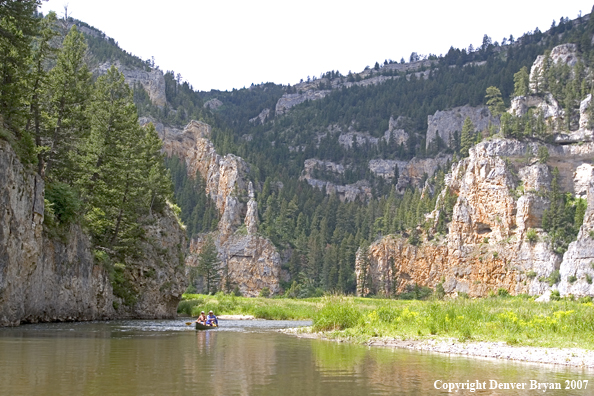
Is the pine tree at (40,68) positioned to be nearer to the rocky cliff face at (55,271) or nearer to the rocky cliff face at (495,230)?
the rocky cliff face at (55,271)

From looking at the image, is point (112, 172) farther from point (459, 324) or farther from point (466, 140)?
point (466, 140)

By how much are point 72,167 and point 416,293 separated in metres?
114

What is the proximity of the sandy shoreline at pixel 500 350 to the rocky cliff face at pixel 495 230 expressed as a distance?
112m

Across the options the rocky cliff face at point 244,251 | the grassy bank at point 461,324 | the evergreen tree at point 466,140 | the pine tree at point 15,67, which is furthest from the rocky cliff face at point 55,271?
the evergreen tree at point 466,140

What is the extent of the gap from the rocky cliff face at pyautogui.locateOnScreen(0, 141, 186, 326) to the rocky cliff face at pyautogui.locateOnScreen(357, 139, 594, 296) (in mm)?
88790

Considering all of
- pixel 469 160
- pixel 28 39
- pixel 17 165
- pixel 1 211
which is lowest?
pixel 1 211

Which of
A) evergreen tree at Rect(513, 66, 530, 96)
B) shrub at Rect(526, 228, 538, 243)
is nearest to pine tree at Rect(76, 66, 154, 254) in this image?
shrub at Rect(526, 228, 538, 243)

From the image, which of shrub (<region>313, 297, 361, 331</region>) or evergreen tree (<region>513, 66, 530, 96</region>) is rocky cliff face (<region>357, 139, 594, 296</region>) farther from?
shrub (<region>313, 297, 361, 331</region>)

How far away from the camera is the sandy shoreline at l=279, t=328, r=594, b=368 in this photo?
2214cm

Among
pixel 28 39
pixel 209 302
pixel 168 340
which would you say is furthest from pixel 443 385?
pixel 209 302

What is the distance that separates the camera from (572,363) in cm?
2159

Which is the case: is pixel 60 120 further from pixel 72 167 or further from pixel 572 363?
pixel 572 363

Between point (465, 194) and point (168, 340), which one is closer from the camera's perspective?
point (168, 340)

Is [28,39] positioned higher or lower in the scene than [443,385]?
higher
